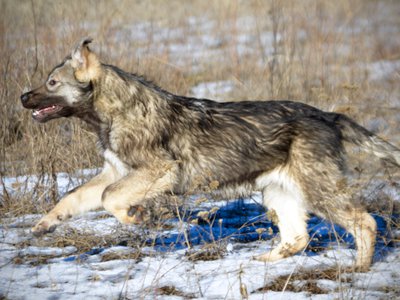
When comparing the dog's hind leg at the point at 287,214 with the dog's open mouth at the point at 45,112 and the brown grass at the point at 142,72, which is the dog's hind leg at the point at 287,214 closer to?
the brown grass at the point at 142,72

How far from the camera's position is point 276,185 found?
5828 mm

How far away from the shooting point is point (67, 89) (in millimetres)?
Answer: 5629

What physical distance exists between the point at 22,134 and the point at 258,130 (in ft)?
12.4

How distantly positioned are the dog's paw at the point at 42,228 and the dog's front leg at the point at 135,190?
1.64 ft

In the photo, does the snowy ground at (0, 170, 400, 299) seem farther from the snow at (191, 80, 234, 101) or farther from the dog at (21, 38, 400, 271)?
the snow at (191, 80, 234, 101)

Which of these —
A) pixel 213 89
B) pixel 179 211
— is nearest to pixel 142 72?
pixel 213 89

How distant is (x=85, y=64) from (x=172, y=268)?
2094 mm

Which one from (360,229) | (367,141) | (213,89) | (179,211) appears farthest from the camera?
(213,89)

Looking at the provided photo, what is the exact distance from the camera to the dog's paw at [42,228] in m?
5.27

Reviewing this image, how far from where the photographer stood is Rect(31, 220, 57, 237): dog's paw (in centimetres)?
527

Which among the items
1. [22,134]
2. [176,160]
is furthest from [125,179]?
[22,134]

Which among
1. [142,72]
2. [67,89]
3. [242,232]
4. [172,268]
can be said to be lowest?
Answer: [242,232]

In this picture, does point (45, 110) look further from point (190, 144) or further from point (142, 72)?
point (142, 72)

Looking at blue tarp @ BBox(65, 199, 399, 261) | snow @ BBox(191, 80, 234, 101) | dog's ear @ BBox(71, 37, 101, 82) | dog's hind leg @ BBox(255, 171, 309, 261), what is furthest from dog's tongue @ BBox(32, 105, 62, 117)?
snow @ BBox(191, 80, 234, 101)
